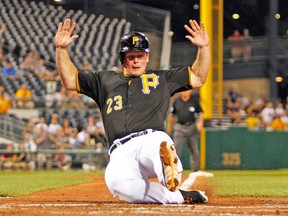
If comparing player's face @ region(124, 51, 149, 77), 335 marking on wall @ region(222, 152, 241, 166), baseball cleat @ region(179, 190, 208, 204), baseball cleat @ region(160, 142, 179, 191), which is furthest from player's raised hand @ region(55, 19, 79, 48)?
335 marking on wall @ region(222, 152, 241, 166)

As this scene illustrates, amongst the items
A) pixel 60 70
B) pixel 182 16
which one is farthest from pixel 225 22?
pixel 60 70

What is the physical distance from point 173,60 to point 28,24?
540 centimetres

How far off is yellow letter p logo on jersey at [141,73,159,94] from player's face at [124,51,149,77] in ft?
0.19

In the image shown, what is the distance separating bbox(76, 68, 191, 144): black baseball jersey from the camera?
5852 mm

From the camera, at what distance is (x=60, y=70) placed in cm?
603

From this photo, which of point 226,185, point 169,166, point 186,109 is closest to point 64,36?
point 169,166

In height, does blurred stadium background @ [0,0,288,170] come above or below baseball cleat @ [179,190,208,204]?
above

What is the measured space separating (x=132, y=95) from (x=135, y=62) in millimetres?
282

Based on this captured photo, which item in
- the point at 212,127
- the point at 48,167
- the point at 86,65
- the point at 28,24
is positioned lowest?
the point at 48,167

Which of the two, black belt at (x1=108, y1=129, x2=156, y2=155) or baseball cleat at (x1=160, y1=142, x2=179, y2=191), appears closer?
baseball cleat at (x1=160, y1=142, x2=179, y2=191)

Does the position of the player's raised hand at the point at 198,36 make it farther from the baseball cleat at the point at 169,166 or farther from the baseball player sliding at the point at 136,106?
the baseball cleat at the point at 169,166

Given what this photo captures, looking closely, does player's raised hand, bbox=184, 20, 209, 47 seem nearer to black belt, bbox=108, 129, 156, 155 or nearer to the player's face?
the player's face

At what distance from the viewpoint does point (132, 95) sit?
596 cm

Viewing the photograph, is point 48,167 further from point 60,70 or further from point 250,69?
point 250,69
